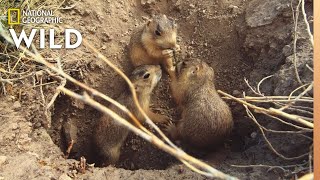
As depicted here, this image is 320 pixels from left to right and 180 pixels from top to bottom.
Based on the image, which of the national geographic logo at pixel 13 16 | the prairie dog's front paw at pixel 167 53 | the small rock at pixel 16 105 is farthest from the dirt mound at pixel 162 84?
the national geographic logo at pixel 13 16

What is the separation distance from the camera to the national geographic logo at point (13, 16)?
233cm

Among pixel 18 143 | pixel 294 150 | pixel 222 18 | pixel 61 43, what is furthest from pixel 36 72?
pixel 294 150

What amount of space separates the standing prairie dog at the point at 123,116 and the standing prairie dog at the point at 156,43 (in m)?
0.08

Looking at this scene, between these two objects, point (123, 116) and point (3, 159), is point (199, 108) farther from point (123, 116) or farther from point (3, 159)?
point (3, 159)

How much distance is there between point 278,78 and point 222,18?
0.61 meters

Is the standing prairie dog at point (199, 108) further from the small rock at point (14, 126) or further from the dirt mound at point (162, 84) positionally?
the small rock at point (14, 126)

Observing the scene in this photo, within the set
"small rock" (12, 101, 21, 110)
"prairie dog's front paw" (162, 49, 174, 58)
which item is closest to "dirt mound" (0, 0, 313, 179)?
"small rock" (12, 101, 21, 110)

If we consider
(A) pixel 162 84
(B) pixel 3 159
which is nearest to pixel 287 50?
(A) pixel 162 84

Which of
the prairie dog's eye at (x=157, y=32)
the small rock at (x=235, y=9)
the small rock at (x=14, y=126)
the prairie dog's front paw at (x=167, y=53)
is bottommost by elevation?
the small rock at (x=14, y=126)

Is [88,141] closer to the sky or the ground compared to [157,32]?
closer to the ground

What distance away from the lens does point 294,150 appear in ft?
7.38

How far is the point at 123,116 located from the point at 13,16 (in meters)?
0.79

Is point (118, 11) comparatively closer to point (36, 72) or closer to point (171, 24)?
point (171, 24)

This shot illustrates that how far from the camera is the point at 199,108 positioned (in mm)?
2646
